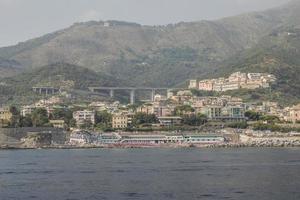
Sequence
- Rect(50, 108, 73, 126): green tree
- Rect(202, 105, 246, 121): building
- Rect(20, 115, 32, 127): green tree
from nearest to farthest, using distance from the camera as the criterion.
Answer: Rect(20, 115, 32, 127): green tree
Rect(202, 105, 246, 121): building
Rect(50, 108, 73, 126): green tree

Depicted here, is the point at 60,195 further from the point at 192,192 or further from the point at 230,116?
the point at 230,116

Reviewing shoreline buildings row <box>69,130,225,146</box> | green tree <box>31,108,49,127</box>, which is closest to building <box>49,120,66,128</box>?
green tree <box>31,108,49,127</box>

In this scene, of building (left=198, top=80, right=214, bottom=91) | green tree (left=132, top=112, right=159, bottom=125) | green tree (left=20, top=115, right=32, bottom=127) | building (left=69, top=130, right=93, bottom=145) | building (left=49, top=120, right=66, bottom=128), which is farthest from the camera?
building (left=198, top=80, right=214, bottom=91)

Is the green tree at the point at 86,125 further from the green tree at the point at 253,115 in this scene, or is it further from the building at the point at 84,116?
the green tree at the point at 253,115

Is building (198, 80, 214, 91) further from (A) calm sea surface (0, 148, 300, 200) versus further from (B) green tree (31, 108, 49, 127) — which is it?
(A) calm sea surface (0, 148, 300, 200)

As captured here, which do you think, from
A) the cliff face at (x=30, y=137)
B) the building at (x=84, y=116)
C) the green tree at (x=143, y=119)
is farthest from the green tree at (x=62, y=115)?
the cliff face at (x=30, y=137)

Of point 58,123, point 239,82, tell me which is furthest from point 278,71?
point 58,123
